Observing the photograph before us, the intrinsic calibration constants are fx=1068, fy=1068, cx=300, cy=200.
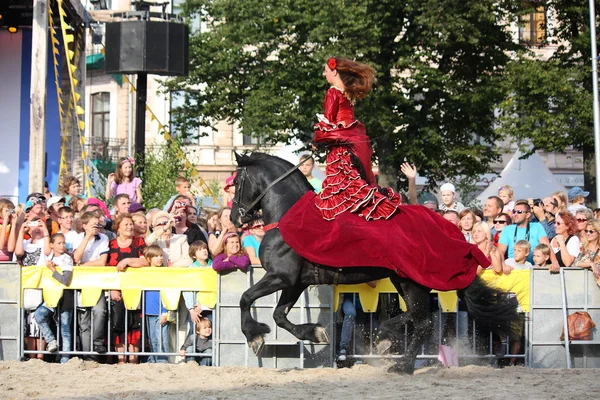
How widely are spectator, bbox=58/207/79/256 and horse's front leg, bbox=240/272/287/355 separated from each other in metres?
2.48

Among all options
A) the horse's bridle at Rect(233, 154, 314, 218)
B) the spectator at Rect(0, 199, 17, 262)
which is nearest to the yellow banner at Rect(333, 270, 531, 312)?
the horse's bridle at Rect(233, 154, 314, 218)

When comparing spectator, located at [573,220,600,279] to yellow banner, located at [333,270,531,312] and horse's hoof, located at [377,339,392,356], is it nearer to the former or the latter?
yellow banner, located at [333,270,531,312]

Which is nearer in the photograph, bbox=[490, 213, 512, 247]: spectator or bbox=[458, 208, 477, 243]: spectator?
bbox=[458, 208, 477, 243]: spectator

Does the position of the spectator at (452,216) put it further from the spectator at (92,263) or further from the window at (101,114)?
the window at (101,114)

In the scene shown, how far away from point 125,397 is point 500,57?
2291 centimetres

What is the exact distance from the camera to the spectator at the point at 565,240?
11151 mm

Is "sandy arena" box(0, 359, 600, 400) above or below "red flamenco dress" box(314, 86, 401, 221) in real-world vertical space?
below

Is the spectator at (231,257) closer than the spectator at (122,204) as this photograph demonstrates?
Yes

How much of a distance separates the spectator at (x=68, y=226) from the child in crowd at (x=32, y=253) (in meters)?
0.29

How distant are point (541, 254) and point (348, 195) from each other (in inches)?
98.0

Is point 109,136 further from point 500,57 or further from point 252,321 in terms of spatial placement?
point 252,321

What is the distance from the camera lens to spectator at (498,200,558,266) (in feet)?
37.9

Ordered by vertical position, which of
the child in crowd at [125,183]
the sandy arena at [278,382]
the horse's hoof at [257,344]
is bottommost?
the sandy arena at [278,382]

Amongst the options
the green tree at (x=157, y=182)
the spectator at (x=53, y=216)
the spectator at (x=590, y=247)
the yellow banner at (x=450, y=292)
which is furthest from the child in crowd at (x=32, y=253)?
the green tree at (x=157, y=182)
